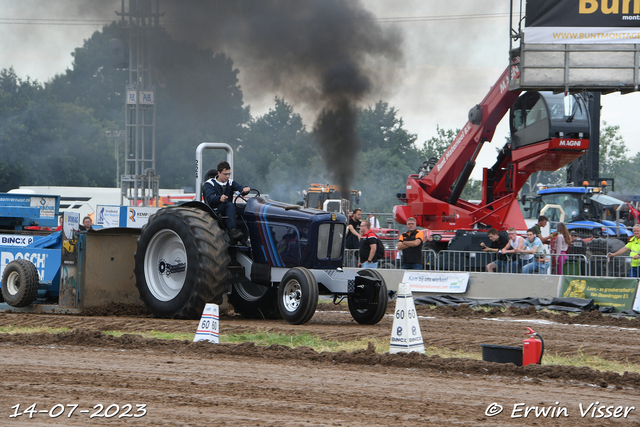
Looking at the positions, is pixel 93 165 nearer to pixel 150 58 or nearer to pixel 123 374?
pixel 150 58

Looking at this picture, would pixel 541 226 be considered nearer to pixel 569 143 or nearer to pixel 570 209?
pixel 569 143

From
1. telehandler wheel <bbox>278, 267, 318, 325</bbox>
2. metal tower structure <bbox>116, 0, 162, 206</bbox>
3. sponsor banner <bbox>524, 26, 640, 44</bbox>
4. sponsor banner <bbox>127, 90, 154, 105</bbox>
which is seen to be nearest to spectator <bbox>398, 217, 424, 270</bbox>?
sponsor banner <bbox>524, 26, 640, 44</bbox>

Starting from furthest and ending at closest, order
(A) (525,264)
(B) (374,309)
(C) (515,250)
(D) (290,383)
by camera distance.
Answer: (C) (515,250) → (A) (525,264) → (B) (374,309) → (D) (290,383)

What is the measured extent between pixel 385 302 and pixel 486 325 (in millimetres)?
1599

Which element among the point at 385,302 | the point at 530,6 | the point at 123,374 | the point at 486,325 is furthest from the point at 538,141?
the point at 123,374

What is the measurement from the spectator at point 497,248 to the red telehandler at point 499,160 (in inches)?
61.7

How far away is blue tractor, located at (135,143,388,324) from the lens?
920 cm

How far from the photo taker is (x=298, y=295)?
9109 millimetres

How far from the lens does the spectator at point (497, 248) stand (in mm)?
14922

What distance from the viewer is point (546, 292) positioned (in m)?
13.7

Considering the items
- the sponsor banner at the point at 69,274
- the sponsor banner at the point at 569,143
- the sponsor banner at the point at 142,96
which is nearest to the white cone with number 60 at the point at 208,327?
the sponsor banner at the point at 69,274

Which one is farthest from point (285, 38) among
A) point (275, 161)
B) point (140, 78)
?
point (275, 161)

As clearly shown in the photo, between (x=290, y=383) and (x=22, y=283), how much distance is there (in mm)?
6457

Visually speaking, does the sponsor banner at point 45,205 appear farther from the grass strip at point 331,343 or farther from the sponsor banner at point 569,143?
the sponsor banner at point 569,143
